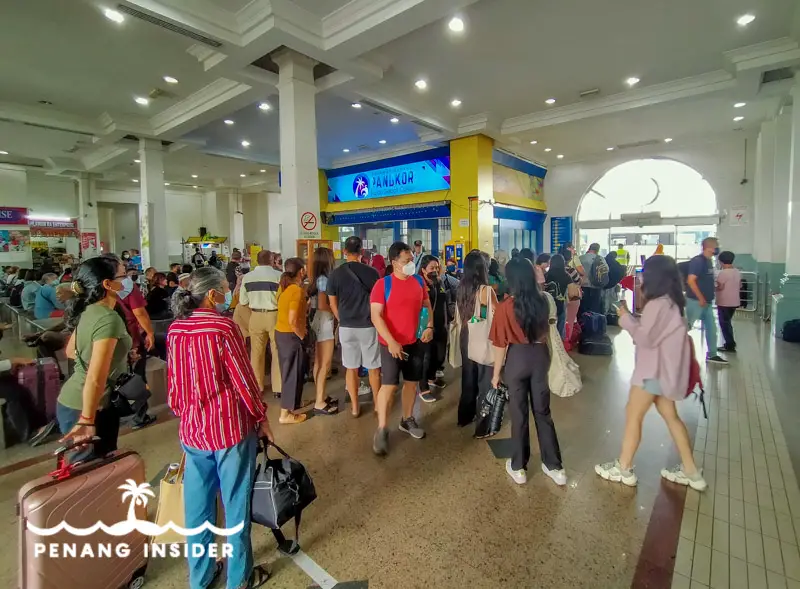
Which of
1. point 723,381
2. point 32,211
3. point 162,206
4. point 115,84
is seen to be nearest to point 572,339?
point 723,381

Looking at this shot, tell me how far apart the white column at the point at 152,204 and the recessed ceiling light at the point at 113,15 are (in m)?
5.52

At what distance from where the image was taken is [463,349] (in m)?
3.47

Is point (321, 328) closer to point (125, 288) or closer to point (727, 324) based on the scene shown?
point (125, 288)

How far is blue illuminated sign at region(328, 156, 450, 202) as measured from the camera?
35.9 ft

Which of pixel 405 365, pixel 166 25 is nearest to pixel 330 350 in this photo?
pixel 405 365

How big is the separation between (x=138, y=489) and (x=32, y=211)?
19824mm

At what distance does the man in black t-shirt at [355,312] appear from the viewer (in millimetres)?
3480

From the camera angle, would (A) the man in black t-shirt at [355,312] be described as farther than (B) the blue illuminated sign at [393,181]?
No

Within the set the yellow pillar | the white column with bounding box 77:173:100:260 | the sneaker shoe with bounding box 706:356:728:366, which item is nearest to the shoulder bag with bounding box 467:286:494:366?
the sneaker shoe with bounding box 706:356:728:366

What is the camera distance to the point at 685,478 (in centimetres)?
264

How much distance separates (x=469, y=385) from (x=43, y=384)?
12.3ft

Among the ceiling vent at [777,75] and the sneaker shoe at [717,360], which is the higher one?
the ceiling vent at [777,75]

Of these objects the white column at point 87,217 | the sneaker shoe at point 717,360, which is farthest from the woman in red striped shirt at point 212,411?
the white column at point 87,217

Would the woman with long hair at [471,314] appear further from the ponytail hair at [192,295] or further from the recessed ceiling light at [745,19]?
the recessed ceiling light at [745,19]
